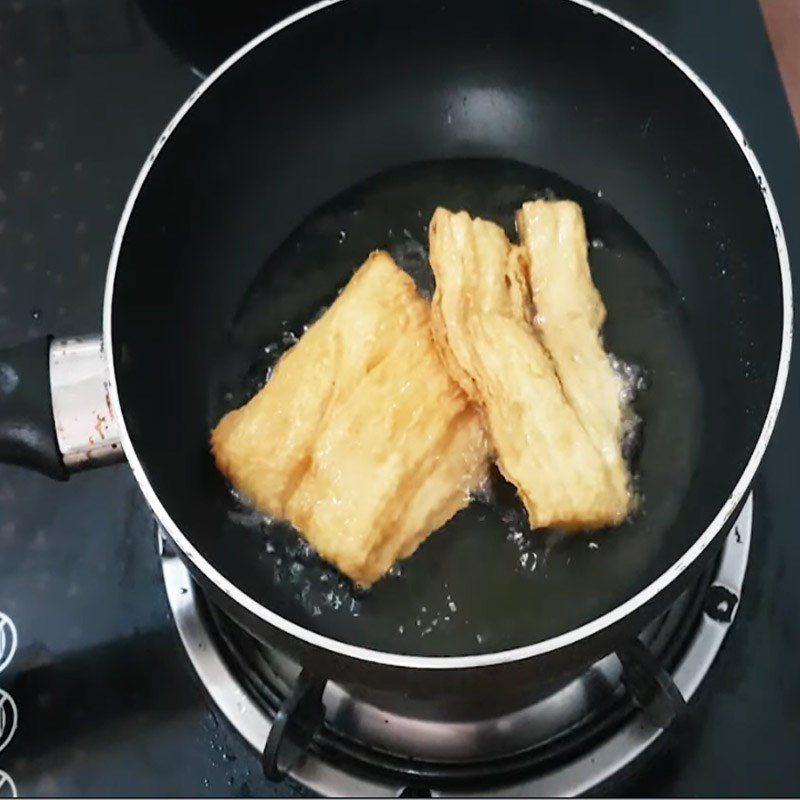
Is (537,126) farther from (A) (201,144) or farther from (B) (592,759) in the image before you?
(B) (592,759)

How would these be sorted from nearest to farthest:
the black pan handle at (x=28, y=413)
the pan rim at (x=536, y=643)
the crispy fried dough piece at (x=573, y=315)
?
the pan rim at (x=536, y=643)
the black pan handle at (x=28, y=413)
the crispy fried dough piece at (x=573, y=315)

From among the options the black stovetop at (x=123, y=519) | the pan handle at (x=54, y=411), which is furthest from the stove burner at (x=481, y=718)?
the pan handle at (x=54, y=411)

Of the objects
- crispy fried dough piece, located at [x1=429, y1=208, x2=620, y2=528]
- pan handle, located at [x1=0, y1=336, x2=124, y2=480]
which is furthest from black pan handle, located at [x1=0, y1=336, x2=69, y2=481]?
crispy fried dough piece, located at [x1=429, y1=208, x2=620, y2=528]

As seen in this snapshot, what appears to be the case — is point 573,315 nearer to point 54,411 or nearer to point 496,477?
point 496,477

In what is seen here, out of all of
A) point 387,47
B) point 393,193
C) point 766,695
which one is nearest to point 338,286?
point 393,193

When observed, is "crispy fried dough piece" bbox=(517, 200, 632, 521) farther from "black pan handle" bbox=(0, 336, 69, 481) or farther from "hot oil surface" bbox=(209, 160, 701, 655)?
"black pan handle" bbox=(0, 336, 69, 481)

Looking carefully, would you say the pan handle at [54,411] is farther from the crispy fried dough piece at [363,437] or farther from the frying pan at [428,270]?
the crispy fried dough piece at [363,437]

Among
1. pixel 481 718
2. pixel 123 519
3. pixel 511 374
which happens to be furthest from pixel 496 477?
pixel 123 519
